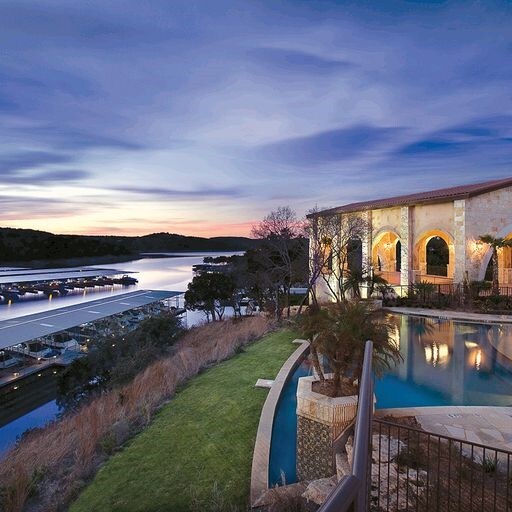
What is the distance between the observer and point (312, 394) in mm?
5348

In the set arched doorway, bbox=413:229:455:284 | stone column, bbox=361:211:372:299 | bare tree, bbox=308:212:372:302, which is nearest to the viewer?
arched doorway, bbox=413:229:455:284

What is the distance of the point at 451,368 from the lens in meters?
9.25

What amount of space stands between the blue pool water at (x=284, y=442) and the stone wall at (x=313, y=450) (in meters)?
0.28

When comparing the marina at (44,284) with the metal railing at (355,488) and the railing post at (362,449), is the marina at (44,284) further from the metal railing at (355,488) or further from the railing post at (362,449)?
the metal railing at (355,488)

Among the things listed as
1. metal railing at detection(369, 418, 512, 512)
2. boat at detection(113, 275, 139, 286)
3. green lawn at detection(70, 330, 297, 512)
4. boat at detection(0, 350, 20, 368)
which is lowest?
boat at detection(0, 350, 20, 368)

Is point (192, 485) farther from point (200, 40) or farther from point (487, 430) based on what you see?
point (200, 40)

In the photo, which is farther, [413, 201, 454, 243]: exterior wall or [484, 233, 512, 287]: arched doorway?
[484, 233, 512, 287]: arched doorway

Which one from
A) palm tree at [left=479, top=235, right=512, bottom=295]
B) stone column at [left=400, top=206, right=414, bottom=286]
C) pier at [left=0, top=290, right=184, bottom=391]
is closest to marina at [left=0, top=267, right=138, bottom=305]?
pier at [left=0, top=290, right=184, bottom=391]

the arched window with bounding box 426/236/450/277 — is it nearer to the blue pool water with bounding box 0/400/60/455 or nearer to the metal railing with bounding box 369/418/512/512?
the blue pool water with bounding box 0/400/60/455

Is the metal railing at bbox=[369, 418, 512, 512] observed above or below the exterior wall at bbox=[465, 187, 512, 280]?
below

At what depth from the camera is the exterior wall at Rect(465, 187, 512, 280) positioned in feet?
57.1

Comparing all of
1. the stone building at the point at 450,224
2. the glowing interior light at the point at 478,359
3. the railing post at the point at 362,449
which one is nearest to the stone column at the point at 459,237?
the stone building at the point at 450,224

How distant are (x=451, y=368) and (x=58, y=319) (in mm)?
17656

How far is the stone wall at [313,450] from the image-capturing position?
501 cm
